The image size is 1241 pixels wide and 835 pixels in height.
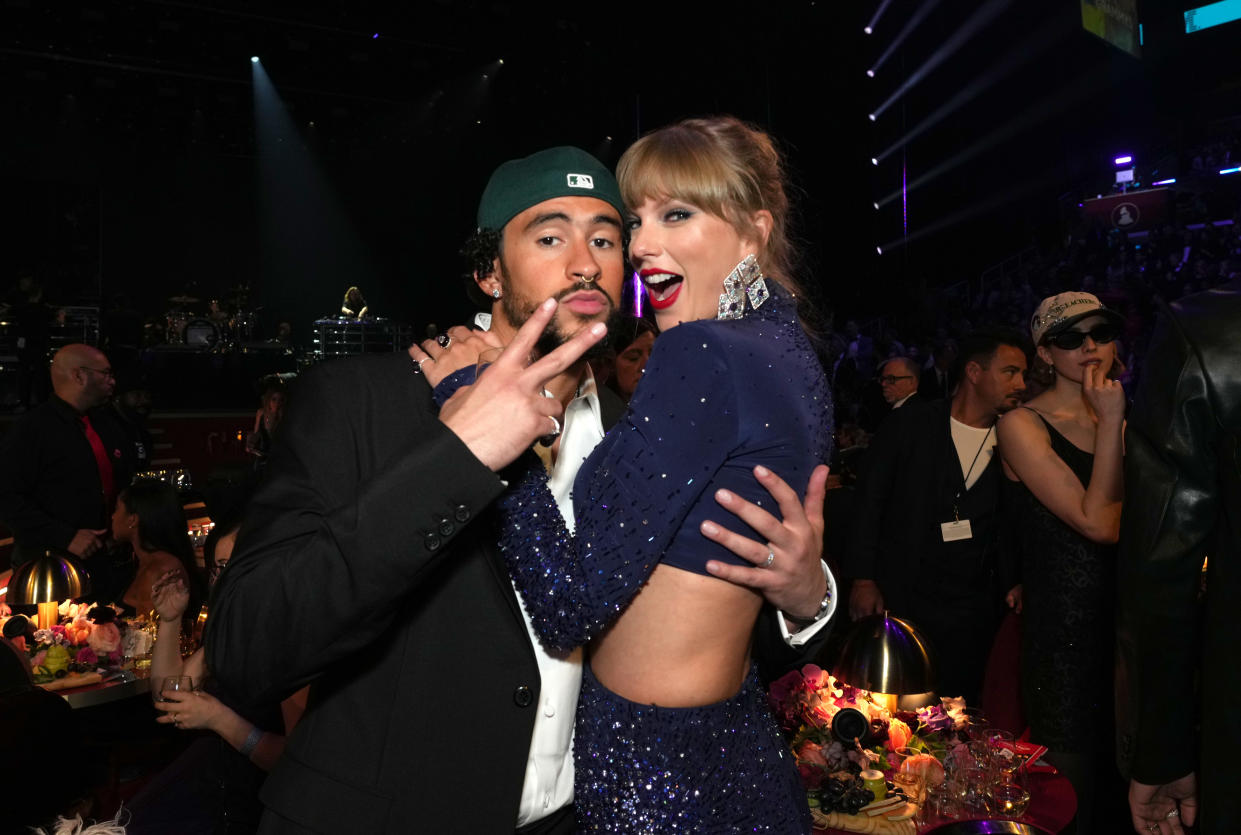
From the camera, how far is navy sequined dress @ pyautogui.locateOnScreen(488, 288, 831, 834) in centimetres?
144

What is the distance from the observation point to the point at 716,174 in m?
1.79

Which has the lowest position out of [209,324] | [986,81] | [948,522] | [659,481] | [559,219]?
[948,522]

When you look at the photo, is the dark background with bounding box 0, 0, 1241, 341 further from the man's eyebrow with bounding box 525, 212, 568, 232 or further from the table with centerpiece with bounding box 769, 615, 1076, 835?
the man's eyebrow with bounding box 525, 212, 568, 232

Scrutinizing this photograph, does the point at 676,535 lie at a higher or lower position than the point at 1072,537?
higher

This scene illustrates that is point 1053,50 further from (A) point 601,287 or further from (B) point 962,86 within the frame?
(A) point 601,287

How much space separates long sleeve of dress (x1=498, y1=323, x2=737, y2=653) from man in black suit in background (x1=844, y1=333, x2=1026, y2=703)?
3122 mm

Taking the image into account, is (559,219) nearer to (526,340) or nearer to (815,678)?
(526,340)

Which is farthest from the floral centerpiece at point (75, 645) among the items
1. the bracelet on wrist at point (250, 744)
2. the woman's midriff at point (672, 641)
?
the woman's midriff at point (672, 641)

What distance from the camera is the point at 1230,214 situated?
14133 millimetres

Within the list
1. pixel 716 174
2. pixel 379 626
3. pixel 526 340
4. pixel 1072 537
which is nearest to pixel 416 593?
pixel 379 626

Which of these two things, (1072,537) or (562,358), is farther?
(1072,537)

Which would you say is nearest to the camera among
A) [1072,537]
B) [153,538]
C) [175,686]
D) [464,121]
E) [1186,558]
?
[1186,558]

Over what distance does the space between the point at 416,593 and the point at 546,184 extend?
2.94ft

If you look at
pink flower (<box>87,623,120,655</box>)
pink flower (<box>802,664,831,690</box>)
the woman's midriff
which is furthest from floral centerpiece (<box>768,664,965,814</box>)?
pink flower (<box>87,623,120,655</box>)
